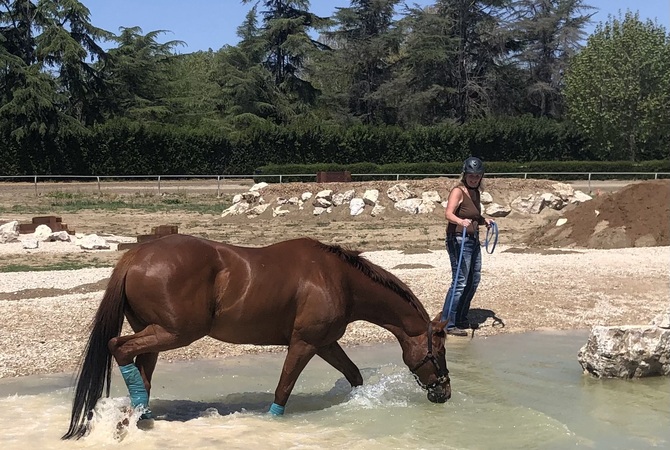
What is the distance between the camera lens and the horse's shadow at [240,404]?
248 inches

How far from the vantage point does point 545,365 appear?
8203 millimetres

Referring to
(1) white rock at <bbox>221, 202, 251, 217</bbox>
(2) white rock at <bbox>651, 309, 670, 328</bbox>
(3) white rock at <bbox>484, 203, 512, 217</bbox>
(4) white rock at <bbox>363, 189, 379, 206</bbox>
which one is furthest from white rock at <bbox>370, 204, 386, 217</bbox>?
(2) white rock at <bbox>651, 309, 670, 328</bbox>

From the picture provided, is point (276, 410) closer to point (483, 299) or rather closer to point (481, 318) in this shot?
point (481, 318)

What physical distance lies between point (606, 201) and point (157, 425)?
51.4 ft

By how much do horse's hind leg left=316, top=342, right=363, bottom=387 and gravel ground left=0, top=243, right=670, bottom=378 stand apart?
96.4 inches

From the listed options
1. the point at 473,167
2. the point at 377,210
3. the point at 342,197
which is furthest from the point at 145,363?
the point at 342,197

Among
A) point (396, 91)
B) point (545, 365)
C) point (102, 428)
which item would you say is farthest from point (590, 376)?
point (396, 91)

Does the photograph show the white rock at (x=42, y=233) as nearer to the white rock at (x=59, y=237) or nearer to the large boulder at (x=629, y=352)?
the white rock at (x=59, y=237)

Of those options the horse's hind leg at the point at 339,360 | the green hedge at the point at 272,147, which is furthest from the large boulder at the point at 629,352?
the green hedge at the point at 272,147

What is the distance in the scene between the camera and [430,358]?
20.7ft

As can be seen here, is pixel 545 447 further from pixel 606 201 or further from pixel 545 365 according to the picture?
pixel 606 201

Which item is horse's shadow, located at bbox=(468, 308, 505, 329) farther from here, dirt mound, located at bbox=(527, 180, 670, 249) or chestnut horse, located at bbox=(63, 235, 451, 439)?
dirt mound, located at bbox=(527, 180, 670, 249)

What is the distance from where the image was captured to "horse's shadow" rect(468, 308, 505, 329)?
10.0m

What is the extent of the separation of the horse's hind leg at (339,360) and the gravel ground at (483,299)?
245cm
